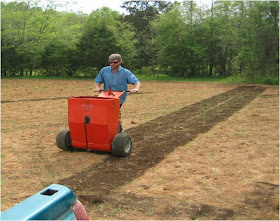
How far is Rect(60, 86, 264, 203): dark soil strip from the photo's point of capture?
15.0 ft

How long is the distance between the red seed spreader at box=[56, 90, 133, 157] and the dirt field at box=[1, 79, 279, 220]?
0.67 ft

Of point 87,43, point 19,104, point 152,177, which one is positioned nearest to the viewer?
point 152,177

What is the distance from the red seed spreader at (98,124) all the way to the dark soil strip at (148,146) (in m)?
0.25

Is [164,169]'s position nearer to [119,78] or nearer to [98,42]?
[119,78]

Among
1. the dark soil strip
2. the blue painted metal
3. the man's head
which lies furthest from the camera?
the man's head

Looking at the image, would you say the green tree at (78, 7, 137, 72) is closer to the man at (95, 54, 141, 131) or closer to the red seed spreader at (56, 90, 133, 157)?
the man at (95, 54, 141, 131)

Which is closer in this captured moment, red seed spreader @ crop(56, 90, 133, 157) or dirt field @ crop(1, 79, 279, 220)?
dirt field @ crop(1, 79, 279, 220)

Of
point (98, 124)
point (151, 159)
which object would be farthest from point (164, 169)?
point (98, 124)

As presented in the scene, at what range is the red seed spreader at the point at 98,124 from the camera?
18.0ft

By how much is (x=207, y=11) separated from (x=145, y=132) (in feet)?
82.3

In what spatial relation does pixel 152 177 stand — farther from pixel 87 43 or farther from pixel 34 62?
pixel 34 62

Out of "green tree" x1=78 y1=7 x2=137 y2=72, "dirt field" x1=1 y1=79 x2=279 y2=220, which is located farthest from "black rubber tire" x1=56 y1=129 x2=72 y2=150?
"green tree" x1=78 y1=7 x2=137 y2=72

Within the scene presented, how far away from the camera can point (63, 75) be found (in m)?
30.7

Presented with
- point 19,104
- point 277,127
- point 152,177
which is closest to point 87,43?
point 19,104
